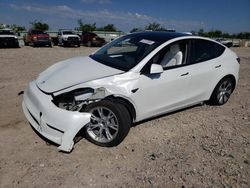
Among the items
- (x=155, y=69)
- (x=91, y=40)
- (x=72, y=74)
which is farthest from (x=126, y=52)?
(x=91, y=40)

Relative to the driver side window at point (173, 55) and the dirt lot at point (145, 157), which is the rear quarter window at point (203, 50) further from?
the dirt lot at point (145, 157)

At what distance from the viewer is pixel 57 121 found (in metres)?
3.24

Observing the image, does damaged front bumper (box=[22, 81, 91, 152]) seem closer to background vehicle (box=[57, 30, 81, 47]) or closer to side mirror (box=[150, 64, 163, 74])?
side mirror (box=[150, 64, 163, 74])

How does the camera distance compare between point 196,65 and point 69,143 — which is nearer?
point 69,143

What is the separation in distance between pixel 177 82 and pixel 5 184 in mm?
2853

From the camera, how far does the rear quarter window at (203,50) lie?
4.51 m

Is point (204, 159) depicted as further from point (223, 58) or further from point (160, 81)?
point (223, 58)

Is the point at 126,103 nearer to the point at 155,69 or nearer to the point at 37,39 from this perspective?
the point at 155,69

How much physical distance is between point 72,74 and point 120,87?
2.67 ft

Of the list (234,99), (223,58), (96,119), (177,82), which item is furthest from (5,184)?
(234,99)

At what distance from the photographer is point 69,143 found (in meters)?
3.22

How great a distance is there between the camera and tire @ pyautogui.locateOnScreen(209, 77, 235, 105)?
504 centimetres

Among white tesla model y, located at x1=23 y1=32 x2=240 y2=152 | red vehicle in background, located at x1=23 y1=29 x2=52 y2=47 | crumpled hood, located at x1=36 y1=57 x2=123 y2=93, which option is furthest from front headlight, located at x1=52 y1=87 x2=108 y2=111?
red vehicle in background, located at x1=23 y1=29 x2=52 y2=47

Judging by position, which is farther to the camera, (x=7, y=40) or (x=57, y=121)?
(x=7, y=40)
